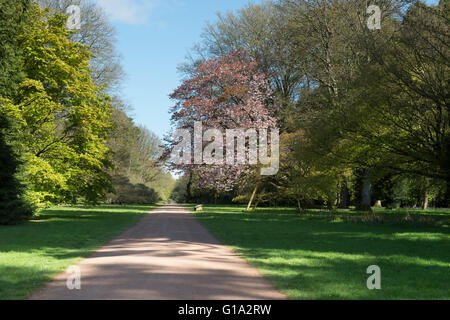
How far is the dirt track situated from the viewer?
235 inches

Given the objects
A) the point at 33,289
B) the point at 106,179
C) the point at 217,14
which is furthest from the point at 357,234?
the point at 217,14

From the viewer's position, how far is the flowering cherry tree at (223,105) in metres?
29.6

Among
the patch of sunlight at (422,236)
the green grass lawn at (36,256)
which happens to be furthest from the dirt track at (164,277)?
the patch of sunlight at (422,236)

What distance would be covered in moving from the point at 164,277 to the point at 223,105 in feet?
77.7

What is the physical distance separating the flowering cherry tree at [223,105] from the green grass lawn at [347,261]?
1488 centimetres

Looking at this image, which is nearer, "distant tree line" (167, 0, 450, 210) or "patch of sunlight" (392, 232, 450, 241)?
"patch of sunlight" (392, 232, 450, 241)

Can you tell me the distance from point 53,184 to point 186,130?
11428mm

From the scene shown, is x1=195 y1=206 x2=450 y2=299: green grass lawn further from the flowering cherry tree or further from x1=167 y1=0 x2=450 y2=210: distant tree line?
the flowering cherry tree

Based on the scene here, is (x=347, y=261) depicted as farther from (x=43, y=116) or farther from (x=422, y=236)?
(x=43, y=116)

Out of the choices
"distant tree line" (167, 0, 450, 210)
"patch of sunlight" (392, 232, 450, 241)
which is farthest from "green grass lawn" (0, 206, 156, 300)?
"distant tree line" (167, 0, 450, 210)

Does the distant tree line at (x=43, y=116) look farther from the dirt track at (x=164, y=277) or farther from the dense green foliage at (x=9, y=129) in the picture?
the dirt track at (x=164, y=277)

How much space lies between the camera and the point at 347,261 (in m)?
9.19

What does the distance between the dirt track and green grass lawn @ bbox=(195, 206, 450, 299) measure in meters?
0.51
